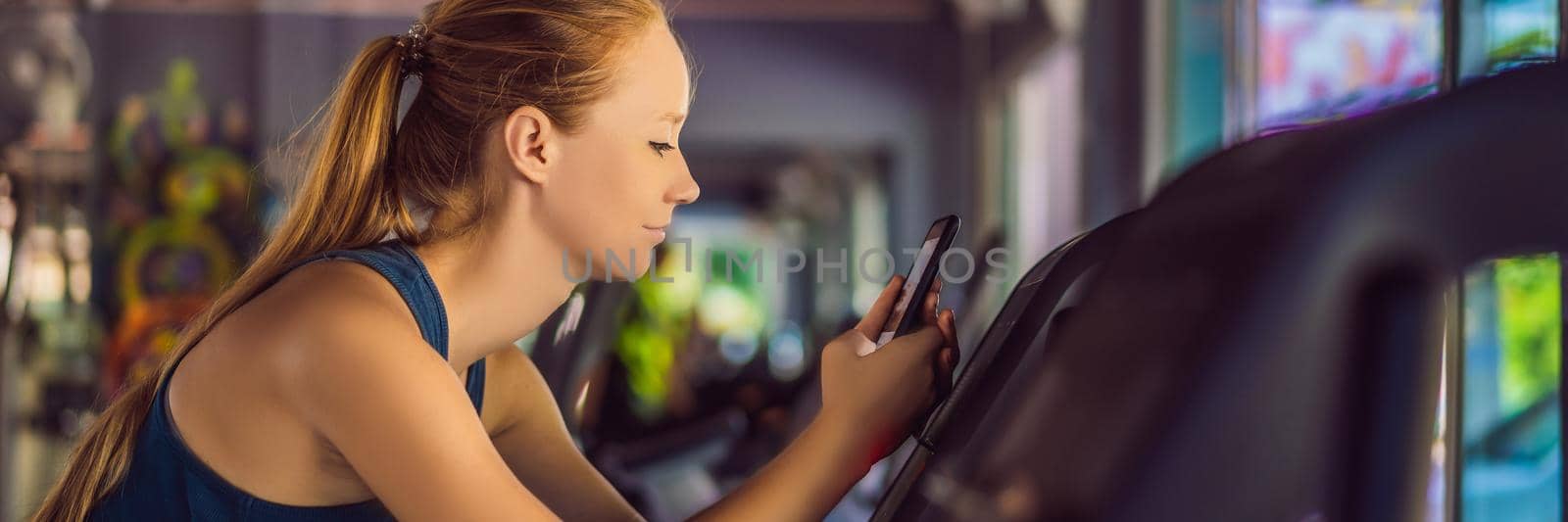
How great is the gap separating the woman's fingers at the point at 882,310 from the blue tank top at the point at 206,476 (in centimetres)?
30

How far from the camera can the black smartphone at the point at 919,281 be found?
780 millimetres

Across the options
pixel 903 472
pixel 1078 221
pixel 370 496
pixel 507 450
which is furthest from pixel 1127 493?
pixel 1078 221

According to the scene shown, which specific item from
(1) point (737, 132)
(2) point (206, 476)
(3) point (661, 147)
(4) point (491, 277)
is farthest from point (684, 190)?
(1) point (737, 132)

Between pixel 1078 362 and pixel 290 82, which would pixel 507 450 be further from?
pixel 290 82

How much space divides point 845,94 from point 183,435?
21.5 feet

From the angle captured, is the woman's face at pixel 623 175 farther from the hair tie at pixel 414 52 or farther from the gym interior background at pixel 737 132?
the gym interior background at pixel 737 132

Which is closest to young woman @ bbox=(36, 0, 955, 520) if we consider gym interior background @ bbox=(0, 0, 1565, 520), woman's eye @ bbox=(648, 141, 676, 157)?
woman's eye @ bbox=(648, 141, 676, 157)

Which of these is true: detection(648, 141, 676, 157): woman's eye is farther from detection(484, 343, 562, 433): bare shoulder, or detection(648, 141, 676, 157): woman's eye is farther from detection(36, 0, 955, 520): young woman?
detection(484, 343, 562, 433): bare shoulder

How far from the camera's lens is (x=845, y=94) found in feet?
24.0

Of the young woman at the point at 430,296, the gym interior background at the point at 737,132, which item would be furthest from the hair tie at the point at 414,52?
the gym interior background at the point at 737,132

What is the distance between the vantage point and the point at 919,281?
2.56ft

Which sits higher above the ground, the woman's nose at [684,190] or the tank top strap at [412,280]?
the woman's nose at [684,190]

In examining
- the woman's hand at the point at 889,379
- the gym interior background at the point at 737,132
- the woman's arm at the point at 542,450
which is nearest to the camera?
the woman's hand at the point at 889,379

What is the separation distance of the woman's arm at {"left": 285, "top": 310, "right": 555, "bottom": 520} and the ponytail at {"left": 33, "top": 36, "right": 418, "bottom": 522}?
0.47 ft
